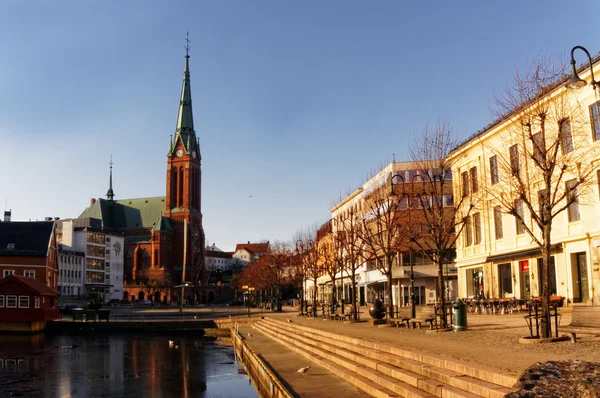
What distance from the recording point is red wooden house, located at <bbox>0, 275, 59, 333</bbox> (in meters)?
57.2

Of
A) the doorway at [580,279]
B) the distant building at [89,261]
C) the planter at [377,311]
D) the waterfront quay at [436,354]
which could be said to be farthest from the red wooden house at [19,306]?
the distant building at [89,261]

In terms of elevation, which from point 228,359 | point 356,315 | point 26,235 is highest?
point 26,235

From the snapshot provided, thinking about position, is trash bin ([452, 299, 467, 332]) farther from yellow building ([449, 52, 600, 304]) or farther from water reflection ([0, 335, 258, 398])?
water reflection ([0, 335, 258, 398])

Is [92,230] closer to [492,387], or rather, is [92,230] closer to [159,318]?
[159,318]

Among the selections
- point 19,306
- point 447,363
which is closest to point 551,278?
point 447,363

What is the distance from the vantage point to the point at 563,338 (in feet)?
51.7

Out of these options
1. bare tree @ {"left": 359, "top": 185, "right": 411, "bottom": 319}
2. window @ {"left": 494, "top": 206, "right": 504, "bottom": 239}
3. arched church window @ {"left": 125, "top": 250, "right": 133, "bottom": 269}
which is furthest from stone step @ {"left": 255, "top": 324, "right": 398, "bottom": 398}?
arched church window @ {"left": 125, "top": 250, "right": 133, "bottom": 269}

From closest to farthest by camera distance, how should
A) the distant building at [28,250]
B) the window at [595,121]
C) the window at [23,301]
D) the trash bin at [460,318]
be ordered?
the trash bin at [460,318], the window at [595,121], the window at [23,301], the distant building at [28,250]

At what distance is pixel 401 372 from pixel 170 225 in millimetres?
139381

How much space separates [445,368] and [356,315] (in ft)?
72.1

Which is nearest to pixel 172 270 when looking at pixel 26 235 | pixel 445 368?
pixel 26 235

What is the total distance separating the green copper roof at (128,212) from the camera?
521 ft

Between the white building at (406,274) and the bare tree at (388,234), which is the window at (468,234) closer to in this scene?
the bare tree at (388,234)

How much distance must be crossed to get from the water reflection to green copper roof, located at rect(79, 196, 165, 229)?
11331 cm
